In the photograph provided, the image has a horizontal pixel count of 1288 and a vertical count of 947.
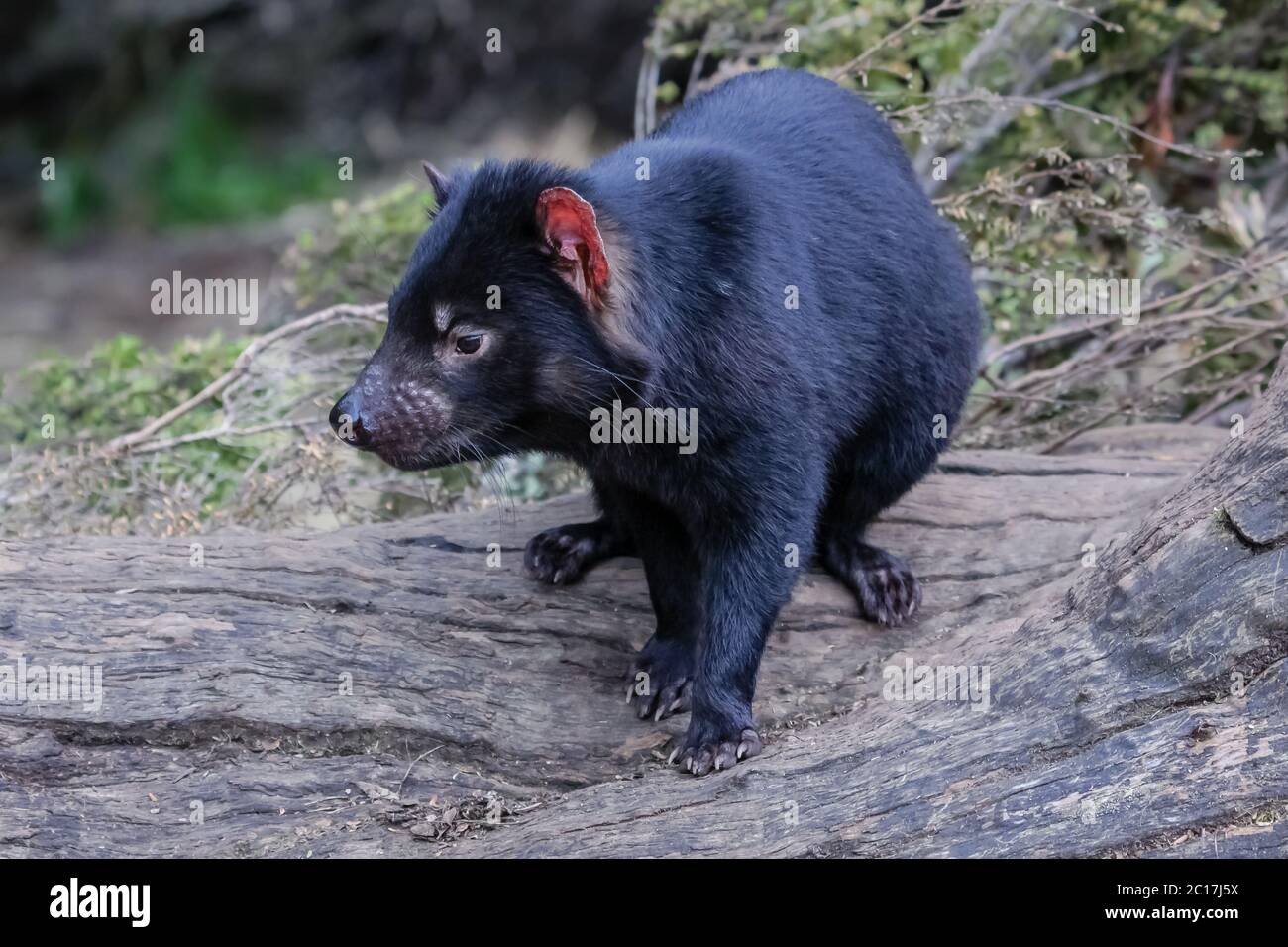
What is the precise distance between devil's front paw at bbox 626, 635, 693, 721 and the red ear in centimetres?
121

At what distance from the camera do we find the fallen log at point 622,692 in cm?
341

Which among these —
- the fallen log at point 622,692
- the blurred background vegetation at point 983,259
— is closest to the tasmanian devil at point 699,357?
the fallen log at point 622,692

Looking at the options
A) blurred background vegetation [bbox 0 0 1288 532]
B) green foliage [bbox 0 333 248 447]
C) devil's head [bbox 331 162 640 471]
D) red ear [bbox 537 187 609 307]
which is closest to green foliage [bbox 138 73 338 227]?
blurred background vegetation [bbox 0 0 1288 532]

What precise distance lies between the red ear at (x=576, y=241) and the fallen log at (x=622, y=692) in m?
1.26

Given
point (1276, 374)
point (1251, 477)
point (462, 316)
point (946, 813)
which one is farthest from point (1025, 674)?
point (462, 316)

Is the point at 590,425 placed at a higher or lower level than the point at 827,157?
lower

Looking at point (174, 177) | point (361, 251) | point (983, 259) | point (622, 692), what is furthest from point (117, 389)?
point (174, 177)

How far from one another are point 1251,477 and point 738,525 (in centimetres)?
132

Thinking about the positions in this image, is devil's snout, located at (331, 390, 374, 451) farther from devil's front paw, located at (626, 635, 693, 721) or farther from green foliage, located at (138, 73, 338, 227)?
green foliage, located at (138, 73, 338, 227)

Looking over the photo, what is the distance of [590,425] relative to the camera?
3.94 m

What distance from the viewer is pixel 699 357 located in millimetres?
3887

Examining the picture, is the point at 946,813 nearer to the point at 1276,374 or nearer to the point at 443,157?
the point at 1276,374

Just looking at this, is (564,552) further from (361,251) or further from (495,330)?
(361,251)

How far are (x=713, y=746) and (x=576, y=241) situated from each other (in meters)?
1.42
